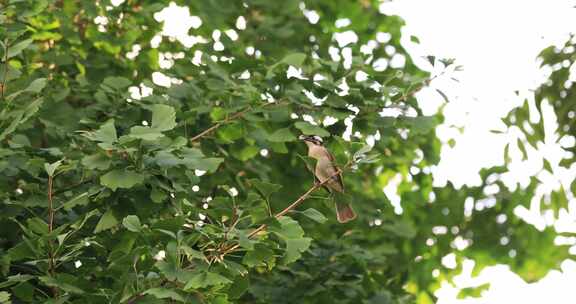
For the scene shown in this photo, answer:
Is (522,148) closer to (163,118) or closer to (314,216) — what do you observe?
(314,216)

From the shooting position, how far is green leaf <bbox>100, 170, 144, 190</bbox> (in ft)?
10.7

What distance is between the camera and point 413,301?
573 centimetres

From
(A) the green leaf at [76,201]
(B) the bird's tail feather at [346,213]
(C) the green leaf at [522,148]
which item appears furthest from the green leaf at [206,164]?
(C) the green leaf at [522,148]

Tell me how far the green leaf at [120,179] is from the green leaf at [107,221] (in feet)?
0.88

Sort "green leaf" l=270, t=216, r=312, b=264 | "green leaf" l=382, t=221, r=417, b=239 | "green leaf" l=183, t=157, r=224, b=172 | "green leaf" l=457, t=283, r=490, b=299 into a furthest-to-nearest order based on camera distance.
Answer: "green leaf" l=457, t=283, r=490, b=299 → "green leaf" l=382, t=221, r=417, b=239 → "green leaf" l=183, t=157, r=224, b=172 → "green leaf" l=270, t=216, r=312, b=264

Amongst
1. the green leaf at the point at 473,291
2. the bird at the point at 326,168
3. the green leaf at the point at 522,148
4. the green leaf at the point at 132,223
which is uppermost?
the green leaf at the point at 132,223

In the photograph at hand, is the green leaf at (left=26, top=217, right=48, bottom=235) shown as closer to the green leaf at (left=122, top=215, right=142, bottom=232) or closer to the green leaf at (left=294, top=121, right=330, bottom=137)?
the green leaf at (left=122, top=215, right=142, bottom=232)

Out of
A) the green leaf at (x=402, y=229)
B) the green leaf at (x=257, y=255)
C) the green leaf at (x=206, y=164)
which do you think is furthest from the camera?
the green leaf at (x=402, y=229)

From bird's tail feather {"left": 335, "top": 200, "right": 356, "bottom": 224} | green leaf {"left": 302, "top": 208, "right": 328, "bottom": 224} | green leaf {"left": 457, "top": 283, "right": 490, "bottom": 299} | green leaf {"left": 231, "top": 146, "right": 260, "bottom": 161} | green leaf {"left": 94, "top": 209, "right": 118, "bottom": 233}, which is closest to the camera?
green leaf {"left": 302, "top": 208, "right": 328, "bottom": 224}

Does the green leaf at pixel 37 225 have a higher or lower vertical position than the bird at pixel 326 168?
higher

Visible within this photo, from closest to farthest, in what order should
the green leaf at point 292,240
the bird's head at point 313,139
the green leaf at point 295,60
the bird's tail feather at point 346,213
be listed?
the green leaf at point 292,240 < the green leaf at point 295,60 < the bird's tail feather at point 346,213 < the bird's head at point 313,139

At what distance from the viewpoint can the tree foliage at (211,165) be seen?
329 cm

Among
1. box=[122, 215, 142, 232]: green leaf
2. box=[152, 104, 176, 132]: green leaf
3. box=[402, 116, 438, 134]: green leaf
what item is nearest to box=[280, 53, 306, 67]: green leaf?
box=[402, 116, 438, 134]: green leaf

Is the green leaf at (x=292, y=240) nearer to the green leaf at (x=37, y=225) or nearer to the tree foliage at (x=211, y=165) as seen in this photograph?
the tree foliage at (x=211, y=165)
